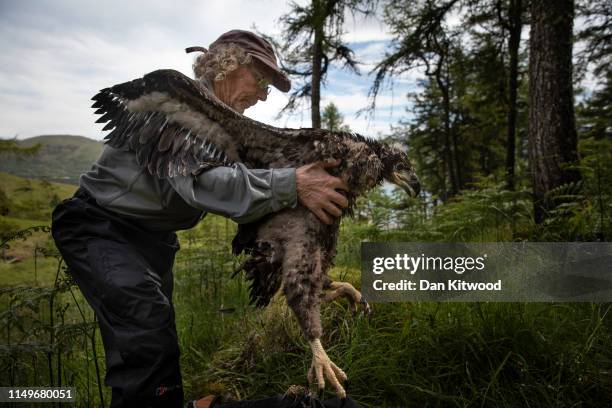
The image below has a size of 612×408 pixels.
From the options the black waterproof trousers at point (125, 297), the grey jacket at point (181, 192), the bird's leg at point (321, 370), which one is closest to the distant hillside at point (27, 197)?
the black waterproof trousers at point (125, 297)

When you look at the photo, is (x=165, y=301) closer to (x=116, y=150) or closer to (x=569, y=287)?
(x=116, y=150)

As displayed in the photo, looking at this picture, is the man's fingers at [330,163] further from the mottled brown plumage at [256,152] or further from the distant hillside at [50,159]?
the distant hillside at [50,159]

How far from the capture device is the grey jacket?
1.53 m

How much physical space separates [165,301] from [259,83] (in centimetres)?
116

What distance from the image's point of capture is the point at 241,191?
1.53m

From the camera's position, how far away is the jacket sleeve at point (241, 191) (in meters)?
1.53

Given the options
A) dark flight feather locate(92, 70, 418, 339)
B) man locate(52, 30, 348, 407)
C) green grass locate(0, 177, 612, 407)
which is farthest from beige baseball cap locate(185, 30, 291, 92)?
green grass locate(0, 177, 612, 407)

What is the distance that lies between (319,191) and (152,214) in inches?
35.2

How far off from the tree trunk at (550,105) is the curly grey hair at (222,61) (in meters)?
4.51

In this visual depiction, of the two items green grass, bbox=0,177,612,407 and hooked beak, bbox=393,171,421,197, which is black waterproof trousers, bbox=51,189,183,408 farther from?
hooked beak, bbox=393,171,421,197

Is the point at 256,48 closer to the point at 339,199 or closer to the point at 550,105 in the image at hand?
the point at 339,199

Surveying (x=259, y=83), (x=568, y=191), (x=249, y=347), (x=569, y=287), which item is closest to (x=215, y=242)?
(x=249, y=347)

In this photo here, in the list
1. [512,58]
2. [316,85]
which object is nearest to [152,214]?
[316,85]

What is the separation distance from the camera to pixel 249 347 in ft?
9.77
